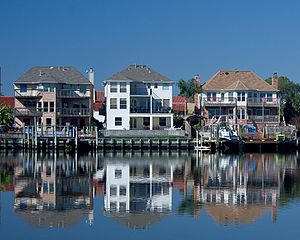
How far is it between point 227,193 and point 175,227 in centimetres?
1172

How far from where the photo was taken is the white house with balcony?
91.4 metres

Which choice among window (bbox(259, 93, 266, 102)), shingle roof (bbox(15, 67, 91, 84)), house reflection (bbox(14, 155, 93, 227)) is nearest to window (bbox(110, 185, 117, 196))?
house reflection (bbox(14, 155, 93, 227))

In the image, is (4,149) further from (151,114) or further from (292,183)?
(292,183)

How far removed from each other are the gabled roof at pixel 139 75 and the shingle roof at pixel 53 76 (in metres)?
4.59

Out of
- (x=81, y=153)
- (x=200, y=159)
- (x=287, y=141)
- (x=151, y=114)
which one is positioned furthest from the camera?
(x=151, y=114)

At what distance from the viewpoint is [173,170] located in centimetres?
5666

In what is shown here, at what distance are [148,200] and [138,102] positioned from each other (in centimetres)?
5642

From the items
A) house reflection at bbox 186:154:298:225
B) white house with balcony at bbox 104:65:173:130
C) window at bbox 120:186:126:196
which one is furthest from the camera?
white house with balcony at bbox 104:65:173:130

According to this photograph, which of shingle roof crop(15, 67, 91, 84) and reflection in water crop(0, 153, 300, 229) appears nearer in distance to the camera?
reflection in water crop(0, 153, 300, 229)

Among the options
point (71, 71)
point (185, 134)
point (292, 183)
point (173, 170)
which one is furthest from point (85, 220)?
point (71, 71)

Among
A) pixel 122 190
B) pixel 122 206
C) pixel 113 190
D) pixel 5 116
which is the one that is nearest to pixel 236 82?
pixel 5 116

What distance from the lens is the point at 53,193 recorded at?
40.4 metres

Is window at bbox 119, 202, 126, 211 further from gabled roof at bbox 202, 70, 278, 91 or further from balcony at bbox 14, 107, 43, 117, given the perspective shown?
gabled roof at bbox 202, 70, 278, 91

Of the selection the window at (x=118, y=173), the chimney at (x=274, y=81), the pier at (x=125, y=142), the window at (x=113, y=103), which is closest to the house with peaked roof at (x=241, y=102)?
the chimney at (x=274, y=81)
